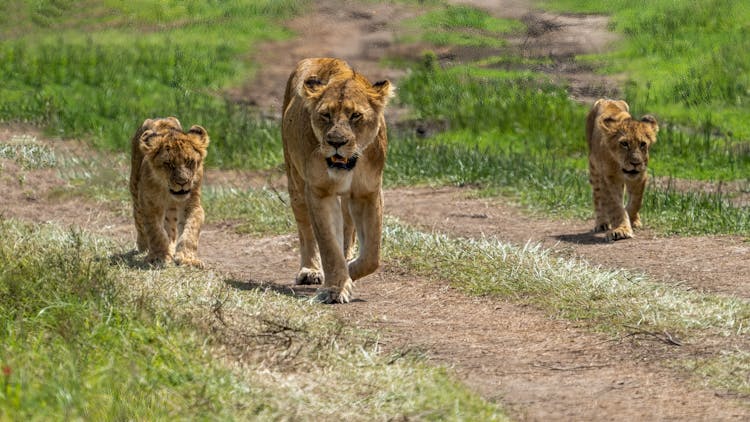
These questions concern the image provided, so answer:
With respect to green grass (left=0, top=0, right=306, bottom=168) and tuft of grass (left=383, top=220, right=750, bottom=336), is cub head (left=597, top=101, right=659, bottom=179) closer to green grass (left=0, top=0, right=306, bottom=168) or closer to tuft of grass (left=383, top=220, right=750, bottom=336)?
tuft of grass (left=383, top=220, right=750, bottom=336)

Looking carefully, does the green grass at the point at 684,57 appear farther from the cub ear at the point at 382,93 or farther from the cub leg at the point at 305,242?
the cub ear at the point at 382,93

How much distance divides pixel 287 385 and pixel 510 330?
2203mm

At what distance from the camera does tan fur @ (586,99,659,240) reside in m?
11.6

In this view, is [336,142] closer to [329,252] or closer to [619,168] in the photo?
[329,252]

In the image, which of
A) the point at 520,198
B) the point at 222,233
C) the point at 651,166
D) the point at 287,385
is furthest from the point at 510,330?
the point at 651,166

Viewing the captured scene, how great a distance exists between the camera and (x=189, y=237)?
377 inches

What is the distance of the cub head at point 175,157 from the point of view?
30.8 feet

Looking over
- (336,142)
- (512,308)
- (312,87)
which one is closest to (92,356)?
(336,142)

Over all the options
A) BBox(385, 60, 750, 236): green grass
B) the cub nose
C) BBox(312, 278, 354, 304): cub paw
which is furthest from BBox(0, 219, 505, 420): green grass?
BBox(385, 60, 750, 236): green grass

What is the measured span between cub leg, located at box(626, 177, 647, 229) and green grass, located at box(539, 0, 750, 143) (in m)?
6.42

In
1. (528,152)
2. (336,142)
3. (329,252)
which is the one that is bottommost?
(528,152)

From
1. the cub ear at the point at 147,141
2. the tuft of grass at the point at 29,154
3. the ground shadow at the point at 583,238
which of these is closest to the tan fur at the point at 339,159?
the cub ear at the point at 147,141

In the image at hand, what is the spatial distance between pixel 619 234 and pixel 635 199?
597 millimetres

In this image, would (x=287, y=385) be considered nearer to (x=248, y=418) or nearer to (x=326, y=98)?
(x=248, y=418)
